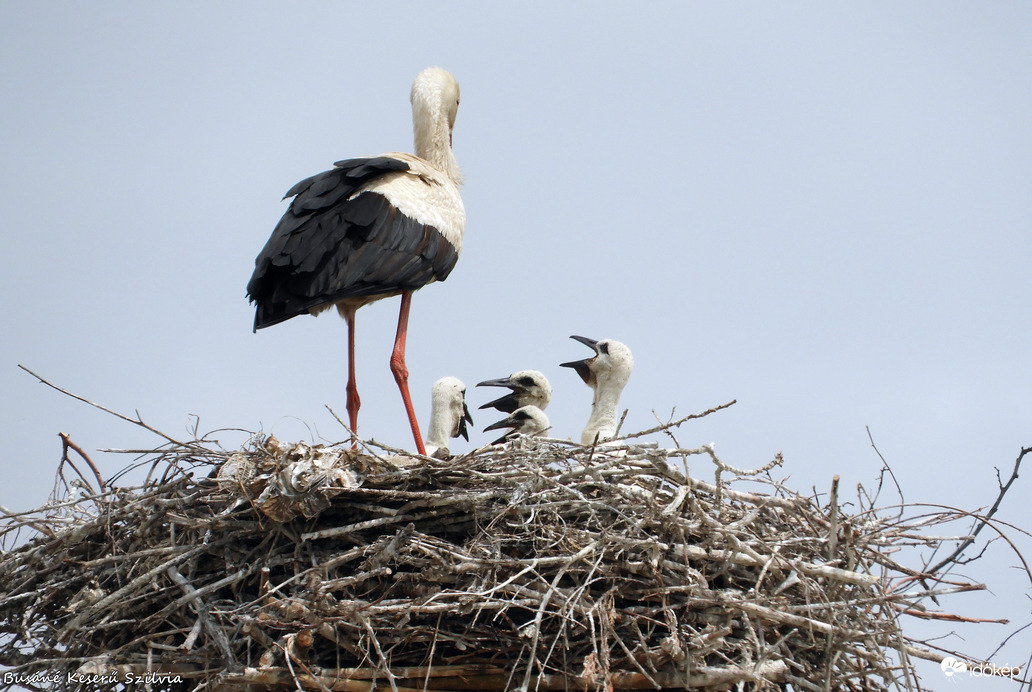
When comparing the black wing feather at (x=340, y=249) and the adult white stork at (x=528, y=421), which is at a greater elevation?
the black wing feather at (x=340, y=249)

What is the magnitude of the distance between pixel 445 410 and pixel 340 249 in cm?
126

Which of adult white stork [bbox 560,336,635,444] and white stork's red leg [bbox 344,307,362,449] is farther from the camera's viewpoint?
white stork's red leg [bbox 344,307,362,449]

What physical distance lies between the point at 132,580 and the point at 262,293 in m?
1.70

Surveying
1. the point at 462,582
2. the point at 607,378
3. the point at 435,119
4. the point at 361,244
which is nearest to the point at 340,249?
the point at 361,244

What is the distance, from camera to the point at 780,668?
12.8 ft

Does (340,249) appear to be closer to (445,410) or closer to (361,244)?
(361,244)

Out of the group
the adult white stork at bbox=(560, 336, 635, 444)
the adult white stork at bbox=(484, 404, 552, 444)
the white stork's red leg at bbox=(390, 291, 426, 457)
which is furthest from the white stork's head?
the white stork's red leg at bbox=(390, 291, 426, 457)

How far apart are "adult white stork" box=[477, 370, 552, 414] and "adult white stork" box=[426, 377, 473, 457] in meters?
0.43

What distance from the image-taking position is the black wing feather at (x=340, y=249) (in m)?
5.52

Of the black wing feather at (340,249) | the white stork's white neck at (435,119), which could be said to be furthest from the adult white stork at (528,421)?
the white stork's white neck at (435,119)

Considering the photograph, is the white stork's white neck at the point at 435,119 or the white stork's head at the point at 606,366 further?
the white stork's white neck at the point at 435,119

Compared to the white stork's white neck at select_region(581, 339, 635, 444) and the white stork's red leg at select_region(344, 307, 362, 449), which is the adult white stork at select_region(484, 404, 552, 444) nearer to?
the white stork's white neck at select_region(581, 339, 635, 444)

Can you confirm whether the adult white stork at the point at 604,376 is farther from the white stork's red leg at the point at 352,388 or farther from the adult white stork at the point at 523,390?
the white stork's red leg at the point at 352,388

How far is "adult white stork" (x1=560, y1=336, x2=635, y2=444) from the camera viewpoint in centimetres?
616
